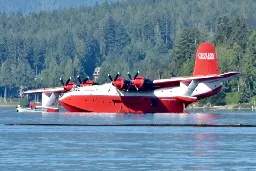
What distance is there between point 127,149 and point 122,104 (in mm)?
64357

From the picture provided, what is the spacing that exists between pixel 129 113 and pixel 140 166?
235 feet

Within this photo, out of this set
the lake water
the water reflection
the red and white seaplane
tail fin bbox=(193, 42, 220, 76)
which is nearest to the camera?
the lake water

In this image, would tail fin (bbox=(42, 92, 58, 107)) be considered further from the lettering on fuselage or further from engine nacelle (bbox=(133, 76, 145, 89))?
the lettering on fuselage

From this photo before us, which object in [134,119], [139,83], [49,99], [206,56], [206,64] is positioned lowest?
[134,119]

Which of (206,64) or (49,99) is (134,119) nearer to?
(206,64)

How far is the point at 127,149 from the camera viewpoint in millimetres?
59031

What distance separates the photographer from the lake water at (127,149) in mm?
50906

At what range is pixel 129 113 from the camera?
12212cm

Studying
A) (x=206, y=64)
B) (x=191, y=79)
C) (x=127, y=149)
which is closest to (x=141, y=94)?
(x=191, y=79)

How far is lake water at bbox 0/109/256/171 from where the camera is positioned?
50.9 m

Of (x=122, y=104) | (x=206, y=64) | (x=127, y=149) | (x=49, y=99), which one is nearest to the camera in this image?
(x=127, y=149)

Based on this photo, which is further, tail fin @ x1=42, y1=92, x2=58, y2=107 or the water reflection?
tail fin @ x1=42, y1=92, x2=58, y2=107

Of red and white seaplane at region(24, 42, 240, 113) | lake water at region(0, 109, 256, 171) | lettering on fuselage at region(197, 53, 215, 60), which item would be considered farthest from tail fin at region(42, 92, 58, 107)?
lake water at region(0, 109, 256, 171)

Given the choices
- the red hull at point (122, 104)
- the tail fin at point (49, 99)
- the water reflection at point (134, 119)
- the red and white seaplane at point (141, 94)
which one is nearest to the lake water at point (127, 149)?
the water reflection at point (134, 119)
